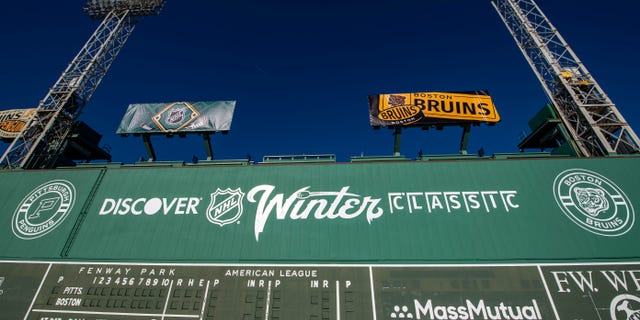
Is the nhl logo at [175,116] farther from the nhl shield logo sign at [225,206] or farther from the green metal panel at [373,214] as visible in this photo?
the nhl shield logo sign at [225,206]

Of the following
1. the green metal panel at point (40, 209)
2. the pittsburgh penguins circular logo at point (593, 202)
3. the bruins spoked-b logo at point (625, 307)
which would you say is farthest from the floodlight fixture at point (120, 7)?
the bruins spoked-b logo at point (625, 307)

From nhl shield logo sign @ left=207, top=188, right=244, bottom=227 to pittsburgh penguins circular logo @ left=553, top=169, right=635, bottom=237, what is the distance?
56.7 ft

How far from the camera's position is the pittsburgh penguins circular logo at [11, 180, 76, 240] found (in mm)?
16578

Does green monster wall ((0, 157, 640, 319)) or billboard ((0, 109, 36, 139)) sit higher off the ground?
billboard ((0, 109, 36, 139))

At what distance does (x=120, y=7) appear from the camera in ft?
107

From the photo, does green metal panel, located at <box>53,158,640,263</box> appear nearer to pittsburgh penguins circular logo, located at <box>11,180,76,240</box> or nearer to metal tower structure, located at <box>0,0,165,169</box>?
pittsburgh penguins circular logo, located at <box>11,180,76,240</box>

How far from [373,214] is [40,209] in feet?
65.1

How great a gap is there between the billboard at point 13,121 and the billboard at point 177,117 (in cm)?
1483

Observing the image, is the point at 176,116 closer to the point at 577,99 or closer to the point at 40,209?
the point at 40,209

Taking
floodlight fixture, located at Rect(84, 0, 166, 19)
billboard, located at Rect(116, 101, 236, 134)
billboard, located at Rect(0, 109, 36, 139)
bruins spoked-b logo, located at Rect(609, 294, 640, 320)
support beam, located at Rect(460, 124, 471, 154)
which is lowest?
bruins spoked-b logo, located at Rect(609, 294, 640, 320)

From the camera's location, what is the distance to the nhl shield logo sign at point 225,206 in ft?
52.1

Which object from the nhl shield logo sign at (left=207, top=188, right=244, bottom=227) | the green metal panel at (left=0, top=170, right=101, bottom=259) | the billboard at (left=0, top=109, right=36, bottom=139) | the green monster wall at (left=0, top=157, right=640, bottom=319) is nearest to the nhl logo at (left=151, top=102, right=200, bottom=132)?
the green monster wall at (left=0, top=157, right=640, bottom=319)

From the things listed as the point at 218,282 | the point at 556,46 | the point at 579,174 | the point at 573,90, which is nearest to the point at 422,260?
the point at 218,282

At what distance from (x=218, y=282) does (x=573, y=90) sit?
99.7ft
